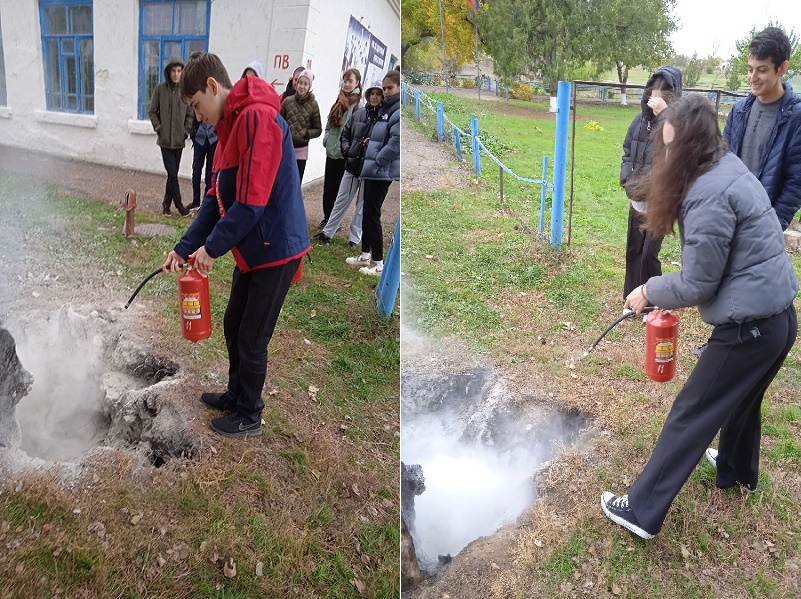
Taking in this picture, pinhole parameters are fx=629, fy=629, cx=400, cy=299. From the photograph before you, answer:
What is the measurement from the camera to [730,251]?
1.68m

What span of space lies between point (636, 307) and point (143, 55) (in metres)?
1.43

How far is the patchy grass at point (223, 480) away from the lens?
3.87 feet

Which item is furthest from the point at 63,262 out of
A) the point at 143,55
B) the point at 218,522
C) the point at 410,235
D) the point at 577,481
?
the point at 577,481

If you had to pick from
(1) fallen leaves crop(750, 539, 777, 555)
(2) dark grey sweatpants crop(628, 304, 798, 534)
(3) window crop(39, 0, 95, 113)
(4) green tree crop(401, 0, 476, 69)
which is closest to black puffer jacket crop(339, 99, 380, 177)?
(4) green tree crop(401, 0, 476, 69)

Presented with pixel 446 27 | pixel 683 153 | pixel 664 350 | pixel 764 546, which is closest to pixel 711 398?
pixel 664 350

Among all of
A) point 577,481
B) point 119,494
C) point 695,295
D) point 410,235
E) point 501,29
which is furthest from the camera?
point 410,235

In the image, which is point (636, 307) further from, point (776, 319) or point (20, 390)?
point (20, 390)

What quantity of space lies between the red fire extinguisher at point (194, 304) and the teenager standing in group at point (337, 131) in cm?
64

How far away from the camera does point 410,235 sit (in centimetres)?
260

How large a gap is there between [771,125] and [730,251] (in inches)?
29.6

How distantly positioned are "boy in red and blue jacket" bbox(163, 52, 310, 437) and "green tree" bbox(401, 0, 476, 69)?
0.83m

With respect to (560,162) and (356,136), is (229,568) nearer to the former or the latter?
(356,136)

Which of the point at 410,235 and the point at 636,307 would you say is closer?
the point at 636,307

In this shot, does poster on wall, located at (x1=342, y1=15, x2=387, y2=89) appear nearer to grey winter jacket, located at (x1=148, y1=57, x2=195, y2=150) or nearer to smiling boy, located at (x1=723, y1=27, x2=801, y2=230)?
grey winter jacket, located at (x1=148, y1=57, x2=195, y2=150)
